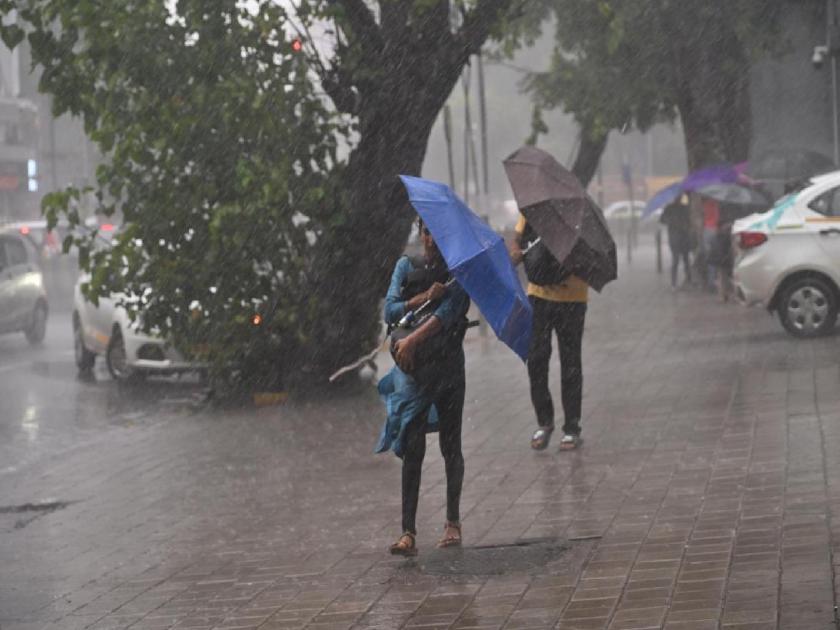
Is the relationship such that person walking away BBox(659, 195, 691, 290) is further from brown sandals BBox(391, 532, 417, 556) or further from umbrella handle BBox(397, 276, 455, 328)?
brown sandals BBox(391, 532, 417, 556)

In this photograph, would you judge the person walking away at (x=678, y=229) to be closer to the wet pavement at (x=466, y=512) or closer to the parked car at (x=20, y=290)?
the parked car at (x=20, y=290)

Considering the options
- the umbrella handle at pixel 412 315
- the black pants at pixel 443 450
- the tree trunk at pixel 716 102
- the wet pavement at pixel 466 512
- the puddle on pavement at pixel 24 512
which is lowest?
the puddle on pavement at pixel 24 512

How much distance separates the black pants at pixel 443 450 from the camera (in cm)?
820

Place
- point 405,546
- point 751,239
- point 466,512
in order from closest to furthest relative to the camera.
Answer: point 405,546 → point 466,512 → point 751,239

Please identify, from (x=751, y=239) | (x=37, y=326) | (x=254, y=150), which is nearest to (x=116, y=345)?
(x=254, y=150)

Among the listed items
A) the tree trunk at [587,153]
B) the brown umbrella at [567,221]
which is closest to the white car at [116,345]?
the brown umbrella at [567,221]

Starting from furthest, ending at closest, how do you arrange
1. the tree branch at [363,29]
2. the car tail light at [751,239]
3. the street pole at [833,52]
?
the street pole at [833,52] < the car tail light at [751,239] < the tree branch at [363,29]

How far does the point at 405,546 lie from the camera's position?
8.07 m

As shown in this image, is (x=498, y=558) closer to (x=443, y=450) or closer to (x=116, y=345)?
(x=443, y=450)

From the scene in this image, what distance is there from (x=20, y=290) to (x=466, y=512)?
1603 centimetres

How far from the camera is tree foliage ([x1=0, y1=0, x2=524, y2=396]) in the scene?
576 inches

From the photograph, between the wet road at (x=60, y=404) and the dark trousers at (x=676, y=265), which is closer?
the wet road at (x=60, y=404)

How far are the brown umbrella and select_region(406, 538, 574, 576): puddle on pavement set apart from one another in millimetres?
3009

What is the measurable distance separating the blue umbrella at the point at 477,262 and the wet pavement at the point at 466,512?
3.59ft
